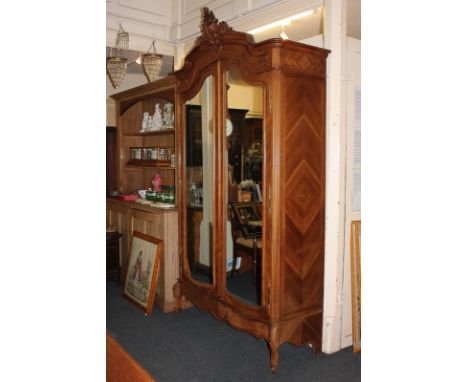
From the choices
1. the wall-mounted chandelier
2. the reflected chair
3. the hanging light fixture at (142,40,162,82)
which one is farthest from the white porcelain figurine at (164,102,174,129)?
the reflected chair

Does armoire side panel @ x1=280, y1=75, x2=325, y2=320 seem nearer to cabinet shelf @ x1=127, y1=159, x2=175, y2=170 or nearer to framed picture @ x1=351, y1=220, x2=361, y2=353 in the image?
framed picture @ x1=351, y1=220, x2=361, y2=353

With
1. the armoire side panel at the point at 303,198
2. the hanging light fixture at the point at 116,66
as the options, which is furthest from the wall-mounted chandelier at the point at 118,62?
the armoire side panel at the point at 303,198

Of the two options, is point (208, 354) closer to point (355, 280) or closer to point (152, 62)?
point (355, 280)

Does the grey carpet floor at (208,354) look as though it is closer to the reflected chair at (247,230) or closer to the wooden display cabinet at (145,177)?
the wooden display cabinet at (145,177)

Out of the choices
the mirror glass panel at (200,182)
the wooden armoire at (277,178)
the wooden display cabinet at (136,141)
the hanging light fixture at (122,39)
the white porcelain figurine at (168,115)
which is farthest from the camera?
the wooden display cabinet at (136,141)

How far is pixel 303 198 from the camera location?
2.71 m

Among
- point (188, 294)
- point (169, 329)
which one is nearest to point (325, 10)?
point (188, 294)

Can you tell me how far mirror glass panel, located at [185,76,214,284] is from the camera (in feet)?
10.7

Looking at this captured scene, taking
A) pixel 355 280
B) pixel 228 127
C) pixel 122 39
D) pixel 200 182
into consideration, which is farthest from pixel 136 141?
pixel 355 280

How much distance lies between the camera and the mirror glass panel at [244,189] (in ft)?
9.00

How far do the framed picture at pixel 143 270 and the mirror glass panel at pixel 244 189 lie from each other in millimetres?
965

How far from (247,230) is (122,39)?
2342 millimetres
